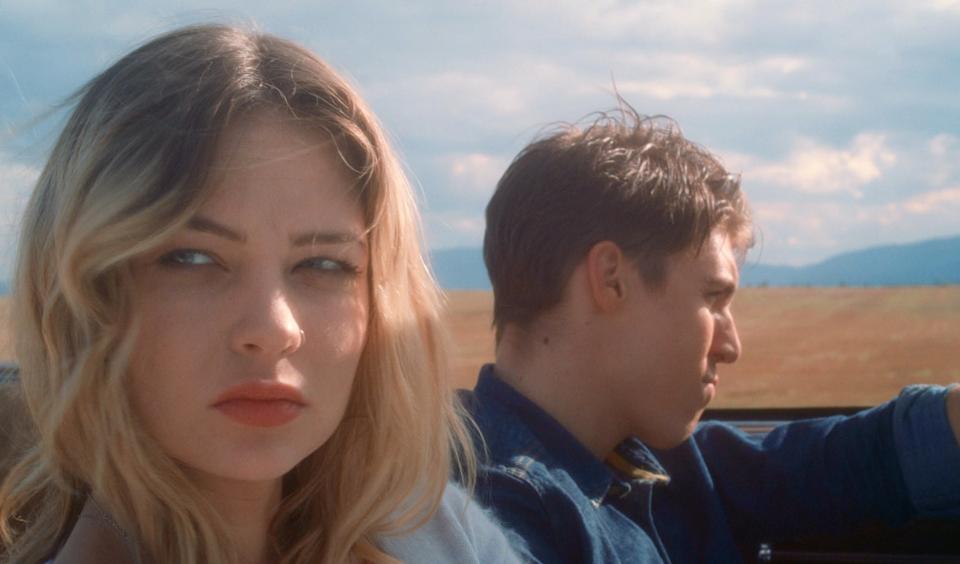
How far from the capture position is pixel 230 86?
1.40 metres

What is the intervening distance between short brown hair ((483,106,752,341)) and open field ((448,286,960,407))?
270 mm

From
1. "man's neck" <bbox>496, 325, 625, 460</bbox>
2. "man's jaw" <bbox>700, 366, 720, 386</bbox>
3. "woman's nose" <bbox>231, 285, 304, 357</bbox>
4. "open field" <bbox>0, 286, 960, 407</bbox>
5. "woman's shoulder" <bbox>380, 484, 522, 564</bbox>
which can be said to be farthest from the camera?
"open field" <bbox>0, 286, 960, 407</bbox>

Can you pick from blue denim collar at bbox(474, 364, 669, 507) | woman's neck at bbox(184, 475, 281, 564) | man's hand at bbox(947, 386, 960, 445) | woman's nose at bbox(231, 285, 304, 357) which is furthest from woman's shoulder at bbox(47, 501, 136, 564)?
man's hand at bbox(947, 386, 960, 445)

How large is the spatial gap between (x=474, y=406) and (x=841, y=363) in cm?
116

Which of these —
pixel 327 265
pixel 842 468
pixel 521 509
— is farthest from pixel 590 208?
pixel 327 265

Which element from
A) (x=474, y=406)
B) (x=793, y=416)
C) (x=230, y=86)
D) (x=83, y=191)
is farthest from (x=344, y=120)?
(x=793, y=416)

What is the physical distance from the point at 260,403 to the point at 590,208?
48.5 inches

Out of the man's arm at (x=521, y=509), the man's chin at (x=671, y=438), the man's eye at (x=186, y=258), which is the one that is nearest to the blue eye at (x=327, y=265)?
the man's eye at (x=186, y=258)

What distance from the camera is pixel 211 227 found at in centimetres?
130

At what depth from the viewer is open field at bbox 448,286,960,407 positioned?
9.07 ft

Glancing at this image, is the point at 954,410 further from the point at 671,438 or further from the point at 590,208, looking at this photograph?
the point at 590,208

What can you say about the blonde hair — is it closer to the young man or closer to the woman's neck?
the woman's neck

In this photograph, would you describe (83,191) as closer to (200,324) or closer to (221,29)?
(200,324)

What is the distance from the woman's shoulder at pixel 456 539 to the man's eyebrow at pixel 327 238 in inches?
20.2
